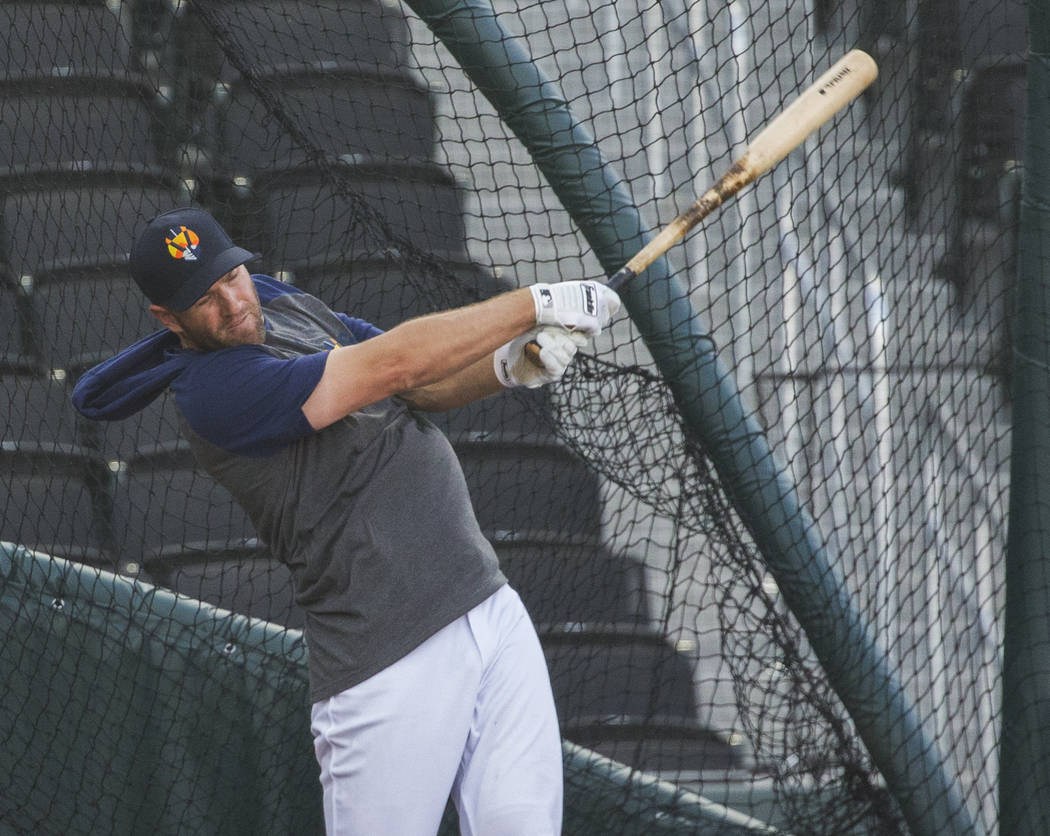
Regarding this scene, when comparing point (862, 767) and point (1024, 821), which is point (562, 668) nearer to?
point (862, 767)

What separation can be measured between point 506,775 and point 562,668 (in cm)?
145

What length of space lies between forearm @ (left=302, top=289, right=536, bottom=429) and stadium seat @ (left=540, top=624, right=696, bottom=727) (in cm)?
149

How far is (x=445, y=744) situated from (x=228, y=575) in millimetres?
1696

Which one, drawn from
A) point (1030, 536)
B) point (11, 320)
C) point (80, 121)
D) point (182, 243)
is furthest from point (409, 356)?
point (80, 121)

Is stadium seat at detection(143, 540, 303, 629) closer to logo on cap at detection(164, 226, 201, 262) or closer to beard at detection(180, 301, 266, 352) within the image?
beard at detection(180, 301, 266, 352)


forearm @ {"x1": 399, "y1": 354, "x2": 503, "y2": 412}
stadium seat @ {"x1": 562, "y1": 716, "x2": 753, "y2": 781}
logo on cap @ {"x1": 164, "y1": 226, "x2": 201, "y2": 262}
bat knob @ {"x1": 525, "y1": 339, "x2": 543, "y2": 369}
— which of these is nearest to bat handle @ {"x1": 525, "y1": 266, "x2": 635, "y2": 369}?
bat knob @ {"x1": 525, "y1": 339, "x2": 543, "y2": 369}

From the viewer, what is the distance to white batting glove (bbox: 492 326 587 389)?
83.8 inches

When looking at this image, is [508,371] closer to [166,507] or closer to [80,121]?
[166,507]

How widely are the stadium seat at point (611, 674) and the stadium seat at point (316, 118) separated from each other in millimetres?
1465

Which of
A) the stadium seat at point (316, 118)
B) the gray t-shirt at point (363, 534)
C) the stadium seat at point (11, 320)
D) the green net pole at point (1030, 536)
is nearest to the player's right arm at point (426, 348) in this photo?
the gray t-shirt at point (363, 534)

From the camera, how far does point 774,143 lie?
244 cm

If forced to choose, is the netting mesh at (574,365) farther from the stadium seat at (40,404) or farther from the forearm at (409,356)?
the forearm at (409,356)

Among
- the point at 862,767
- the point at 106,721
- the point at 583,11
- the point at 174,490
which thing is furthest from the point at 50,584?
the point at 583,11

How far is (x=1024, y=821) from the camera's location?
2.77 m
